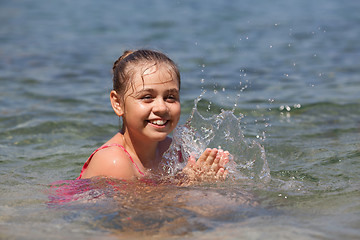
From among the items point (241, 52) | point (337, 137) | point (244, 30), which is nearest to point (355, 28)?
point (244, 30)

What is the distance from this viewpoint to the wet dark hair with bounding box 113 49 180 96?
393cm

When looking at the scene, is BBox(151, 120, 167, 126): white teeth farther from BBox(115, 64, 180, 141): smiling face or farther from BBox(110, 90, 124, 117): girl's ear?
BBox(110, 90, 124, 117): girl's ear

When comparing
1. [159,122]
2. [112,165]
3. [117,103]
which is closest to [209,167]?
[159,122]

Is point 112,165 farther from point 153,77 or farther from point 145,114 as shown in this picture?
point 153,77

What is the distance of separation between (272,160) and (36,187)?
7.14ft

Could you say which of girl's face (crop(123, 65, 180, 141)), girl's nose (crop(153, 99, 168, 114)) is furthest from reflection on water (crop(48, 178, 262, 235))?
girl's nose (crop(153, 99, 168, 114))

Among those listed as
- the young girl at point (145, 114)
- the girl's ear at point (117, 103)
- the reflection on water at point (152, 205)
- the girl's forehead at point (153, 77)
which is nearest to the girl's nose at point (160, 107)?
the young girl at point (145, 114)

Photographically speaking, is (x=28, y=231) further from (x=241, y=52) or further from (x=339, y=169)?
(x=241, y=52)

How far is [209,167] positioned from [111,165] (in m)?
0.73

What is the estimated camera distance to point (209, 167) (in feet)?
12.6

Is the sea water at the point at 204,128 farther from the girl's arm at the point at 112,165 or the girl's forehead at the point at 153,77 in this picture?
the girl's forehead at the point at 153,77

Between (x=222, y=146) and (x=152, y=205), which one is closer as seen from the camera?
(x=152, y=205)

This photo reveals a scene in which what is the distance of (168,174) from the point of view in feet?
13.6

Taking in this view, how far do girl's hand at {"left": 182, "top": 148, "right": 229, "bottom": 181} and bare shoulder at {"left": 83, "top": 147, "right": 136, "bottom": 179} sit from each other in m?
0.48
